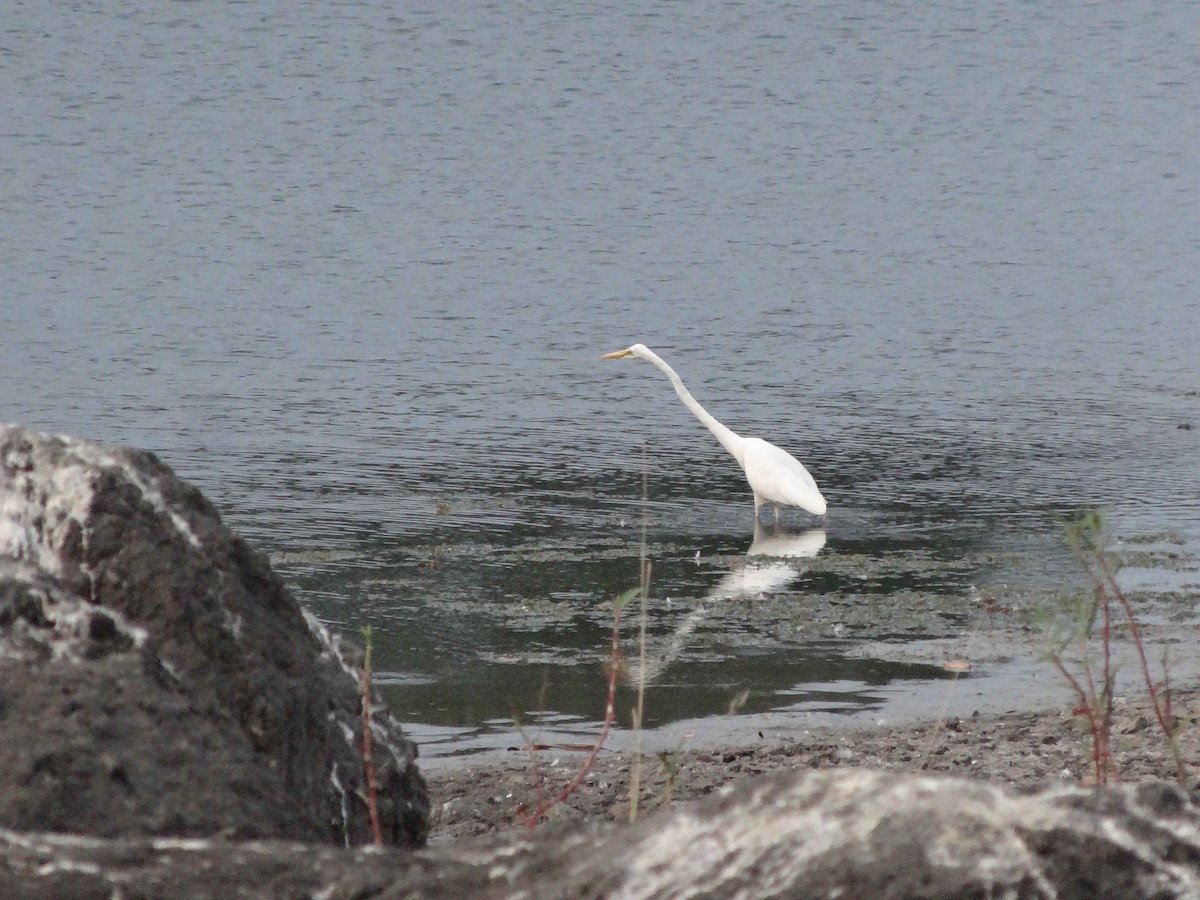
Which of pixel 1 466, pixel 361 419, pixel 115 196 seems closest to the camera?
pixel 1 466

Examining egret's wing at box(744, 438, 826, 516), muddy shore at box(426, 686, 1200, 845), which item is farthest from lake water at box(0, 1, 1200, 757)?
muddy shore at box(426, 686, 1200, 845)

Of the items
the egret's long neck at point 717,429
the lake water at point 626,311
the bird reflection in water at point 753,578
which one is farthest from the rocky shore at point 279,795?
the egret's long neck at point 717,429

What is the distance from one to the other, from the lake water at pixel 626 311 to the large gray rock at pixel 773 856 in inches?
76.6

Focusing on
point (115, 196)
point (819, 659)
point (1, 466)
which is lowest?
point (819, 659)

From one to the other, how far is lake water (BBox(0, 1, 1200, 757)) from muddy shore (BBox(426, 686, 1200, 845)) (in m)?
0.37

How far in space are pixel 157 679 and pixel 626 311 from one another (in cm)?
1798

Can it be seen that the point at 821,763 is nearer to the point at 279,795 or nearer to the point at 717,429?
the point at 279,795

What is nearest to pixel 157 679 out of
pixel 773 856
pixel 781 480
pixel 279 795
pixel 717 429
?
pixel 279 795

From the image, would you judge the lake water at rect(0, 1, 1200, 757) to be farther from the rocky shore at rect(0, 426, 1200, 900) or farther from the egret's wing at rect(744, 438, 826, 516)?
the rocky shore at rect(0, 426, 1200, 900)

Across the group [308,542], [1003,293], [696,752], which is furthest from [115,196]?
[696,752]

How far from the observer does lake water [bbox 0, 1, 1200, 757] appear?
949 centimetres

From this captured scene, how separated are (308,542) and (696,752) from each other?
456 cm

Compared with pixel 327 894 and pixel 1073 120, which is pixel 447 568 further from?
pixel 1073 120

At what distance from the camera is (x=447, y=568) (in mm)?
10211
